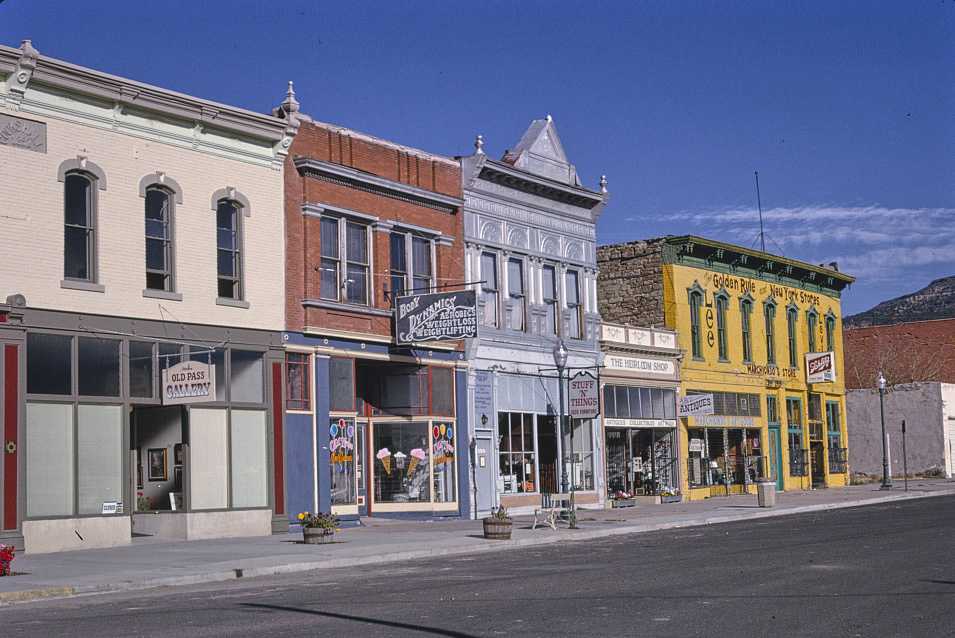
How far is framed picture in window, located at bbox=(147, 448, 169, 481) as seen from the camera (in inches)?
976

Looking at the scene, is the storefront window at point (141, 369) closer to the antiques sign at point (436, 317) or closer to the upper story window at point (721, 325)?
the antiques sign at point (436, 317)

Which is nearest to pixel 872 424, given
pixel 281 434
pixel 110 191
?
pixel 281 434

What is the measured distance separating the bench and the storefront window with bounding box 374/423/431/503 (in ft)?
10.4

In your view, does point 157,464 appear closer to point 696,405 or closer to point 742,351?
point 696,405

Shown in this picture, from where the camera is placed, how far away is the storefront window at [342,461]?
91.4ft

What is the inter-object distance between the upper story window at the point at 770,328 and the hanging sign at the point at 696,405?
793cm

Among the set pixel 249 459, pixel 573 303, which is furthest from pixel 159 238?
pixel 573 303

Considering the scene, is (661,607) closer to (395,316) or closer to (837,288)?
(395,316)

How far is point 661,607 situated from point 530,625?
1742 millimetres

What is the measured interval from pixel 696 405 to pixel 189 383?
21838 mm

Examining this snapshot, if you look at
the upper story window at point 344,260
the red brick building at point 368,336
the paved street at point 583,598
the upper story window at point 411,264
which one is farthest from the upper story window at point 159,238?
the paved street at point 583,598

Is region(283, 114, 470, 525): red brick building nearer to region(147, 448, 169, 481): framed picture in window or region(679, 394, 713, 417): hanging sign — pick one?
region(147, 448, 169, 481): framed picture in window

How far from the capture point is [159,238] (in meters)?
24.6

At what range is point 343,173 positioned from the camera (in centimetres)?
2816
